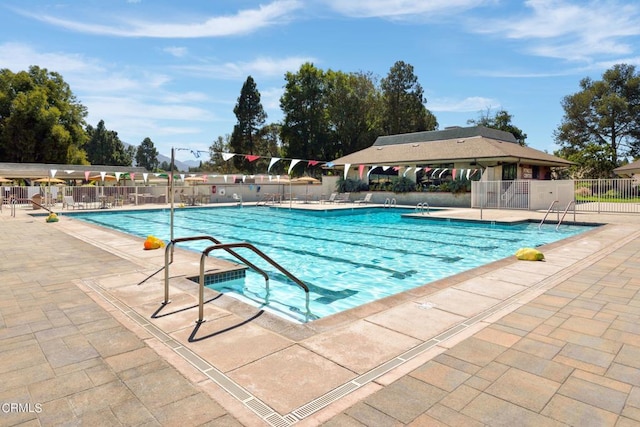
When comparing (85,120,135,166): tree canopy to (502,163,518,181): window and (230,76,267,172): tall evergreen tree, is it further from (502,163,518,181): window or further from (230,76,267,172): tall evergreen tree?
(502,163,518,181): window

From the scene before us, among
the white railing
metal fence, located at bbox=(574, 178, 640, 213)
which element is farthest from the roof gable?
metal fence, located at bbox=(574, 178, 640, 213)

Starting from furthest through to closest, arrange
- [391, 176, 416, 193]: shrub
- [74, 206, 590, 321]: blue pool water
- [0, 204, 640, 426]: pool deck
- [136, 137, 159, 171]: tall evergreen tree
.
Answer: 1. [136, 137, 159, 171]: tall evergreen tree
2. [391, 176, 416, 193]: shrub
3. [74, 206, 590, 321]: blue pool water
4. [0, 204, 640, 426]: pool deck

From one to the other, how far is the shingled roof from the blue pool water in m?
8.03

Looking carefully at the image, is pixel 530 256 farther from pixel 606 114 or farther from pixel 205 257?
pixel 606 114

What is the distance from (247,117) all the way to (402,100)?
19.3m

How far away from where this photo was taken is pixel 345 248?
1054cm

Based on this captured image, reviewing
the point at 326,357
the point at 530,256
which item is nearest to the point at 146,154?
the point at 530,256

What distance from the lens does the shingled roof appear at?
22.7 meters

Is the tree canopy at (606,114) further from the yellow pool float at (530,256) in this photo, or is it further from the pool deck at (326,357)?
the pool deck at (326,357)

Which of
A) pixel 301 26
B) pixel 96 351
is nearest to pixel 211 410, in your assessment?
pixel 96 351

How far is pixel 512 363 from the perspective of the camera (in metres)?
2.88

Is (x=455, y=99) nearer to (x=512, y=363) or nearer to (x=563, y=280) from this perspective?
(x=563, y=280)

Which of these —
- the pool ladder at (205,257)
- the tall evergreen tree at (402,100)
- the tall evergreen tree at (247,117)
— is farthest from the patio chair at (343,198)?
the tall evergreen tree at (247,117)

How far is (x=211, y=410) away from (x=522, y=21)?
581 inches
